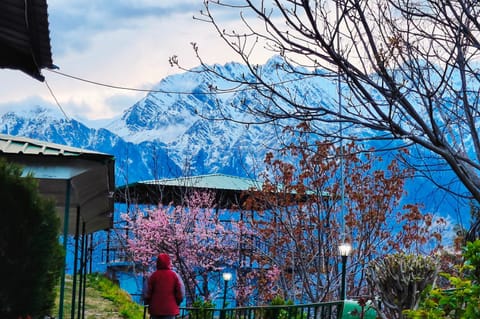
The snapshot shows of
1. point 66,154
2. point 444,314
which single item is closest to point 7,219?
point 66,154

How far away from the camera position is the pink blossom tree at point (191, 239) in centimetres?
2720

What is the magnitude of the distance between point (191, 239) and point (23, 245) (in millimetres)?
22876

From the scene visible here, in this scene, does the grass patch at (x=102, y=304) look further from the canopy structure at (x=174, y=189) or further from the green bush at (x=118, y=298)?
the canopy structure at (x=174, y=189)

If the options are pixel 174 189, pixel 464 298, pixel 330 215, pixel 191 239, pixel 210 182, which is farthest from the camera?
pixel 210 182

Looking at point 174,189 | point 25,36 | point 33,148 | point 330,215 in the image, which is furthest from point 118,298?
point 25,36

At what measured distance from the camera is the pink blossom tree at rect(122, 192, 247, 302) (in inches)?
1071

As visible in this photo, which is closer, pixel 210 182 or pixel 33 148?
pixel 33 148

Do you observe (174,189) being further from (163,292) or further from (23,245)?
(23,245)

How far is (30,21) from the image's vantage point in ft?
20.2

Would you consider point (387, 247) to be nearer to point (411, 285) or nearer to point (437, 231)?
point (437, 231)

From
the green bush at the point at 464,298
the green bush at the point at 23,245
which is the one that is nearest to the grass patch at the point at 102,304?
the green bush at the point at 23,245

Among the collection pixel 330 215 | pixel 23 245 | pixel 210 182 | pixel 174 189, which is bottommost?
pixel 23 245

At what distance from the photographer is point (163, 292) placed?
31.6ft

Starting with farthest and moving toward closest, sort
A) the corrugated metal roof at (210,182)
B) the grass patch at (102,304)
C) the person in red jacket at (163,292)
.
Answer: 1. the corrugated metal roof at (210,182)
2. the grass patch at (102,304)
3. the person in red jacket at (163,292)
